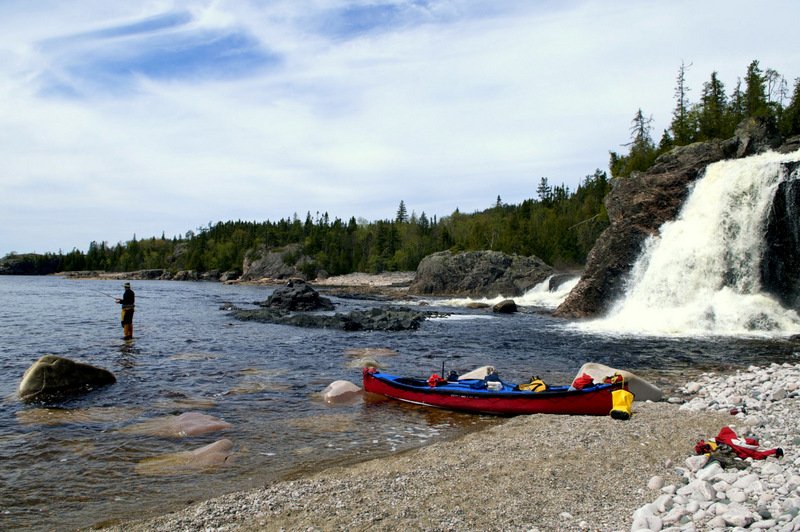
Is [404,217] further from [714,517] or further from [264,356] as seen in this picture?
[714,517]

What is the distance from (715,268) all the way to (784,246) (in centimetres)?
328

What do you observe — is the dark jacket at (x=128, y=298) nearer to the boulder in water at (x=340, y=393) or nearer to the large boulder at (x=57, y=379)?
the large boulder at (x=57, y=379)

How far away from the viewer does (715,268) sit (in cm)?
2673

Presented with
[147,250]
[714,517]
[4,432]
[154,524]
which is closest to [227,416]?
[4,432]

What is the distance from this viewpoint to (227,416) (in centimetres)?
1148

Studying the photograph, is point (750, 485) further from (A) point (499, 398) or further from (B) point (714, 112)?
(B) point (714, 112)

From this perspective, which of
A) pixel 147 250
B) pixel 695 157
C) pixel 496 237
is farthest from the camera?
pixel 147 250

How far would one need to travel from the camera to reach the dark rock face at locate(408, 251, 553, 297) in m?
64.8

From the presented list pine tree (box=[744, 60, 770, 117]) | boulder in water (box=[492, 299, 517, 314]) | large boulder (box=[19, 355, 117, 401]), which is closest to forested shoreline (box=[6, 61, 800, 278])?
pine tree (box=[744, 60, 770, 117])

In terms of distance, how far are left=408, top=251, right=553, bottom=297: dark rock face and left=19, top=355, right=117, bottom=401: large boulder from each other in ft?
171

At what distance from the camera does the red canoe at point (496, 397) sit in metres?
10.6

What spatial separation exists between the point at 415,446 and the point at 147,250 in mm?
218063

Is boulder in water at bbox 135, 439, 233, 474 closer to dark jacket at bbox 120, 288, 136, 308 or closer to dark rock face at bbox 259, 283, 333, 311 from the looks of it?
dark jacket at bbox 120, 288, 136, 308

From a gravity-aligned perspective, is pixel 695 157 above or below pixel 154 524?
above
